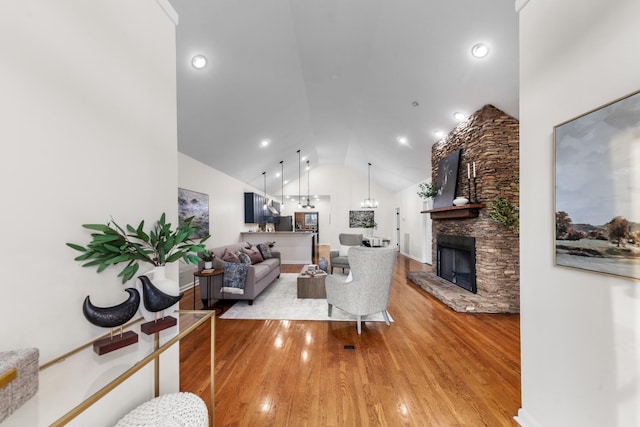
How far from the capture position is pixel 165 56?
5.23 ft

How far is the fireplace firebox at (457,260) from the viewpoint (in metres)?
4.01

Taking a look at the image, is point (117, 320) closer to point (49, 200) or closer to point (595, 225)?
point (49, 200)

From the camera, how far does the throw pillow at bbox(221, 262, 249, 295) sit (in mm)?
3707

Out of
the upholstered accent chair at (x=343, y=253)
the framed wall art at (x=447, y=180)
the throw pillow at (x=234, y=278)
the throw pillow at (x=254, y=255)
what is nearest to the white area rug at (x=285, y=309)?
the throw pillow at (x=234, y=278)

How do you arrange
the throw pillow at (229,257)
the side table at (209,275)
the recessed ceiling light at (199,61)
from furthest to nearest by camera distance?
1. the throw pillow at (229,257)
2. the side table at (209,275)
3. the recessed ceiling light at (199,61)

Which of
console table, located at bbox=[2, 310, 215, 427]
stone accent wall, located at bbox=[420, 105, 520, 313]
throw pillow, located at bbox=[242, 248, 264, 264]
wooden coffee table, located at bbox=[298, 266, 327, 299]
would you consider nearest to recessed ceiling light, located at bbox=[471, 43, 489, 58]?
stone accent wall, located at bbox=[420, 105, 520, 313]

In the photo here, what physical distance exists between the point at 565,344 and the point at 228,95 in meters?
4.40

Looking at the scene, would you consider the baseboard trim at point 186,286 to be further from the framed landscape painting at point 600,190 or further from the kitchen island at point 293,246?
the framed landscape painting at point 600,190

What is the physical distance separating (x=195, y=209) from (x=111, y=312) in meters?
4.34

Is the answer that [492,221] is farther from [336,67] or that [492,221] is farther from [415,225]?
[415,225]

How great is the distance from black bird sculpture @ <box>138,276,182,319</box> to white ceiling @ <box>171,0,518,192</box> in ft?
8.63

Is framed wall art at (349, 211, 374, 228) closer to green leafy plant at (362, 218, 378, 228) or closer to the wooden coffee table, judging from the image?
green leafy plant at (362, 218, 378, 228)

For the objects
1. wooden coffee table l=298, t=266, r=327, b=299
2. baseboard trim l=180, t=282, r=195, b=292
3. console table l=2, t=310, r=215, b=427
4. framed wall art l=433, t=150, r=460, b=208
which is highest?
framed wall art l=433, t=150, r=460, b=208

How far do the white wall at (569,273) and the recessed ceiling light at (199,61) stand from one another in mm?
3122
